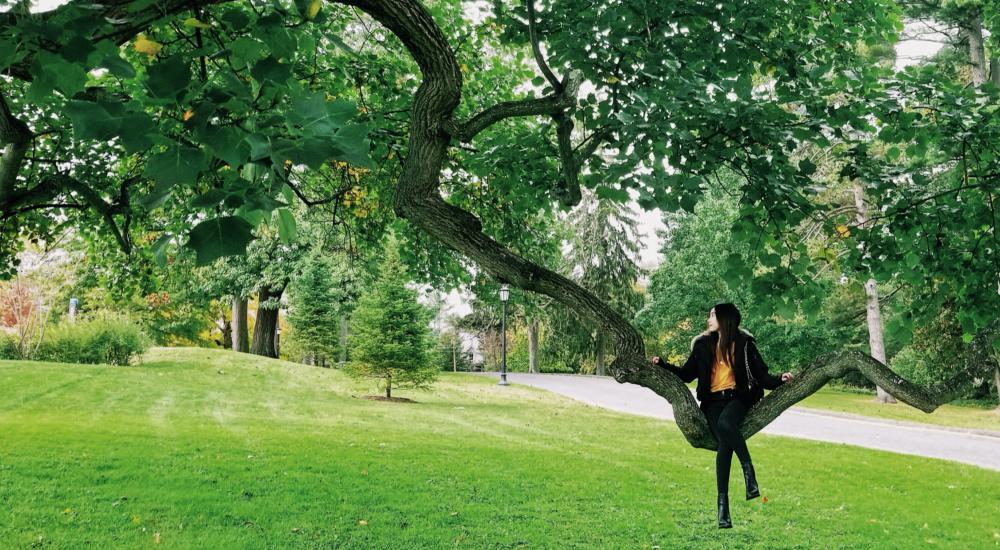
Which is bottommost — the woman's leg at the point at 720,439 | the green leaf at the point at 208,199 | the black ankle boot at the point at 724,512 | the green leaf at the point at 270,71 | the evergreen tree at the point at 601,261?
the black ankle boot at the point at 724,512

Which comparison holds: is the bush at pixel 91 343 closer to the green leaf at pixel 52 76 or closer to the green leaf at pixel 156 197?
the green leaf at pixel 52 76

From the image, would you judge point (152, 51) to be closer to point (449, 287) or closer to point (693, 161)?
point (693, 161)

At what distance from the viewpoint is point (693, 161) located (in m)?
4.41

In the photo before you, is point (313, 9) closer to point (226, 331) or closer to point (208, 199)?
point (208, 199)

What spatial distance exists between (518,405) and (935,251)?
1410 cm

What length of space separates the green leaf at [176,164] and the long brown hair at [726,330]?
11.7 feet

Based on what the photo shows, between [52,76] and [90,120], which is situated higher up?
[52,76]

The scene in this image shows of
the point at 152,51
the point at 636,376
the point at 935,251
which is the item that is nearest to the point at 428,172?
the point at 636,376

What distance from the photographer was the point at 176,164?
1.36 metres

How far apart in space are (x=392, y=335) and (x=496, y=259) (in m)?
14.8

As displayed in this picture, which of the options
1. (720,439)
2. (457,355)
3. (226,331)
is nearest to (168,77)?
(720,439)

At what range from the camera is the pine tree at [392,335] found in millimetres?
18250

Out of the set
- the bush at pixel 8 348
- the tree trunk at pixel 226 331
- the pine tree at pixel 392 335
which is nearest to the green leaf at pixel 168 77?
the pine tree at pixel 392 335

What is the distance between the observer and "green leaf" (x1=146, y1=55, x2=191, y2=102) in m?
1.35
